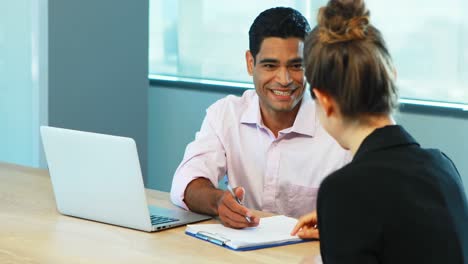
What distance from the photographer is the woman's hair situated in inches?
60.4

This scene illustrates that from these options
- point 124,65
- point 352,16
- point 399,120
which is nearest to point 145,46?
point 124,65

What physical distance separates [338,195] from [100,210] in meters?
1.04

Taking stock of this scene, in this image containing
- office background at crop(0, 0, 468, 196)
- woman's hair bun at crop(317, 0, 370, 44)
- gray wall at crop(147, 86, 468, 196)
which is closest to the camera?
woman's hair bun at crop(317, 0, 370, 44)

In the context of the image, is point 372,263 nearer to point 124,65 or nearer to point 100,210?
point 100,210

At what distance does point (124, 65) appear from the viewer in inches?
179

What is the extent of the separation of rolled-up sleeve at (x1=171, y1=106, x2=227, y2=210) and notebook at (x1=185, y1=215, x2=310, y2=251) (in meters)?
0.32

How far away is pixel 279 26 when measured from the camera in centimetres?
272

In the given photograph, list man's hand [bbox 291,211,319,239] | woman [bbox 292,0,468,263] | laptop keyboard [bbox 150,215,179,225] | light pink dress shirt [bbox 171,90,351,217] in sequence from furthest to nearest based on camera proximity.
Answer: light pink dress shirt [bbox 171,90,351,217] → laptop keyboard [bbox 150,215,179,225] → man's hand [bbox 291,211,319,239] → woman [bbox 292,0,468,263]

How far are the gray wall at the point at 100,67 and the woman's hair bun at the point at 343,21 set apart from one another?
2634 millimetres

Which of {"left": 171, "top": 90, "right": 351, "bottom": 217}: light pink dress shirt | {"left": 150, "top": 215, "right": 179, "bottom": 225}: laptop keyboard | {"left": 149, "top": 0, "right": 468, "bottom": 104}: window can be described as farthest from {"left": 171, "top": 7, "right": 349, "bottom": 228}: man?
{"left": 149, "top": 0, "right": 468, "bottom": 104}: window

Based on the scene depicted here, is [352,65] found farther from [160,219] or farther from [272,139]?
[272,139]

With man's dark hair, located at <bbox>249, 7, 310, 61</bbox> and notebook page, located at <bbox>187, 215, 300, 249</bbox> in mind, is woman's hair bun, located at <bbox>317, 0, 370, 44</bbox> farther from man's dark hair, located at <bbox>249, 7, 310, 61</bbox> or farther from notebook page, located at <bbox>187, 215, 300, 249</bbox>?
man's dark hair, located at <bbox>249, 7, 310, 61</bbox>

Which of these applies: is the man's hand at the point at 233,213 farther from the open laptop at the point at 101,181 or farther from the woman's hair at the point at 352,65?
the woman's hair at the point at 352,65

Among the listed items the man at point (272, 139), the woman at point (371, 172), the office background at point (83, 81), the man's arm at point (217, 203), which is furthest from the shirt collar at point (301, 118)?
the office background at point (83, 81)
